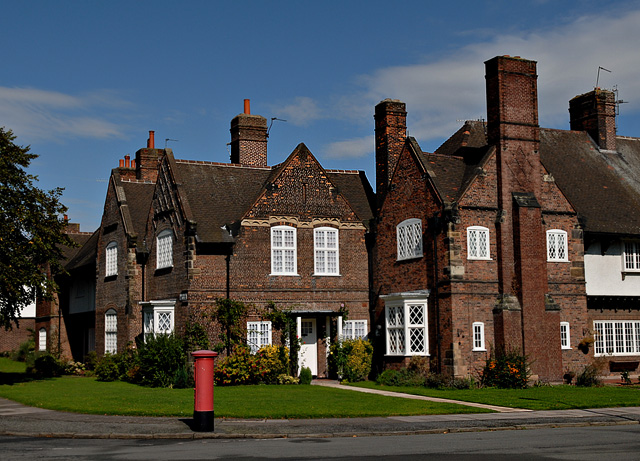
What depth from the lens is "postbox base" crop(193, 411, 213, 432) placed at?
52.5 feet

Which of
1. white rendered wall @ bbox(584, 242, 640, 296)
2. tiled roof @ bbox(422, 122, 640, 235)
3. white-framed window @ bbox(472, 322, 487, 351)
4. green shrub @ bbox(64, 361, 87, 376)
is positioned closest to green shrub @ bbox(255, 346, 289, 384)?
white-framed window @ bbox(472, 322, 487, 351)

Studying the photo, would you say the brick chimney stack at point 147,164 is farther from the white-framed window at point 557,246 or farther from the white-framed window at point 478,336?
the white-framed window at point 557,246

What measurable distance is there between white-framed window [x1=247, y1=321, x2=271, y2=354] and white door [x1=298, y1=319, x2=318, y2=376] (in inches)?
66.6

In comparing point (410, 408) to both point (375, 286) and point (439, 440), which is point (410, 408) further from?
point (375, 286)

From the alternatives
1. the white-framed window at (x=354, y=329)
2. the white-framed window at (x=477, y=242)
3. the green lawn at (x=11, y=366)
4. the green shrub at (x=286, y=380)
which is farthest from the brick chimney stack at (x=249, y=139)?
the green lawn at (x=11, y=366)

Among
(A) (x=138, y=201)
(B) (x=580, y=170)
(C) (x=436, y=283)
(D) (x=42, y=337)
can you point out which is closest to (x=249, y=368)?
(C) (x=436, y=283)

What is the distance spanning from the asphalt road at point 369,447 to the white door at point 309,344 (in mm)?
15415

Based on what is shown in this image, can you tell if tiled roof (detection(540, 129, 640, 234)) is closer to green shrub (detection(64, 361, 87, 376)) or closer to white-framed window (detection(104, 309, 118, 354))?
white-framed window (detection(104, 309, 118, 354))

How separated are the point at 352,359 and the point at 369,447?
53.1 feet

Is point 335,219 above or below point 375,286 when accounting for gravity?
above

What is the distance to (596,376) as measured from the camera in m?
29.0

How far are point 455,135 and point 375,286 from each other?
26.8 feet

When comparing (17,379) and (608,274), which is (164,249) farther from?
(608,274)

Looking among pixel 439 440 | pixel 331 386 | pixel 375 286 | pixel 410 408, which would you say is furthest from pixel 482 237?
pixel 439 440
